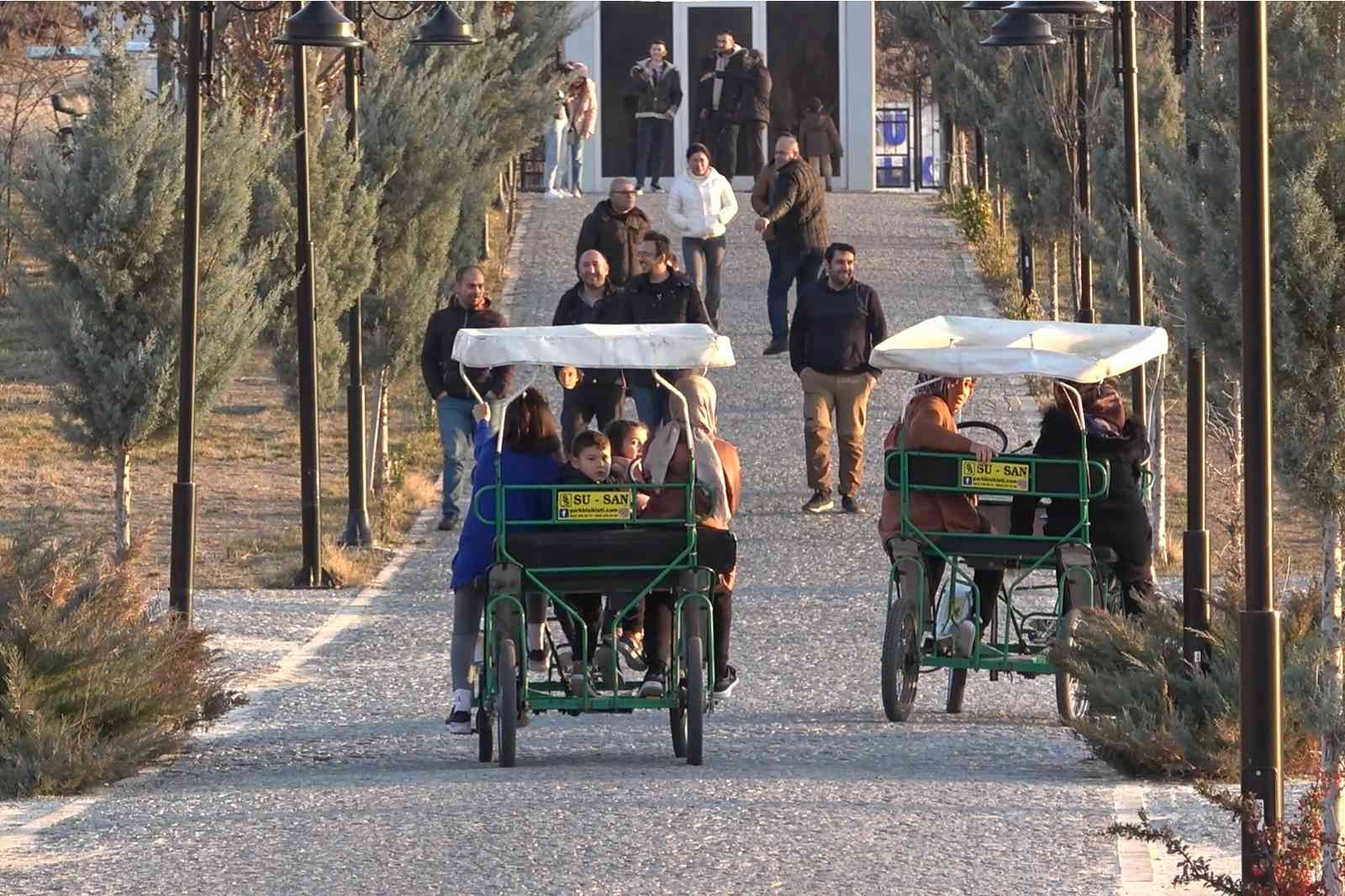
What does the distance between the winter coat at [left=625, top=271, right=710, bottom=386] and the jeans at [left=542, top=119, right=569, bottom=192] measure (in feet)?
68.9

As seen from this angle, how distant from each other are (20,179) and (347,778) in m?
7.35

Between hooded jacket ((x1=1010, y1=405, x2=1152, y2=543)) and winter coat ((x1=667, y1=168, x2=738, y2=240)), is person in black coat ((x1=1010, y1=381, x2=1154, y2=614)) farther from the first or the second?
winter coat ((x1=667, y1=168, x2=738, y2=240))

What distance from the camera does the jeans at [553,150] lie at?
38.2 m

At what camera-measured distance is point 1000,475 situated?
1099 cm

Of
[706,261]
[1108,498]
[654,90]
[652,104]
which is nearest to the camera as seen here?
[1108,498]

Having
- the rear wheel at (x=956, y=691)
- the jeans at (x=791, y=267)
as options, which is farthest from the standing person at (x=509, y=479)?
the jeans at (x=791, y=267)

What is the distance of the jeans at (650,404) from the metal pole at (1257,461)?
10.4m

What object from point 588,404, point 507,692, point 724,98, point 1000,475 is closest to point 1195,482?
point 1000,475

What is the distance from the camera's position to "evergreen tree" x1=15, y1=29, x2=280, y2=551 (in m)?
15.7

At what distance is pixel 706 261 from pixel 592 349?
1327 centimetres

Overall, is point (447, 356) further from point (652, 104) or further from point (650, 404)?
point (652, 104)

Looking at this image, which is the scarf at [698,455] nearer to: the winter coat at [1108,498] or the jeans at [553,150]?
the winter coat at [1108,498]

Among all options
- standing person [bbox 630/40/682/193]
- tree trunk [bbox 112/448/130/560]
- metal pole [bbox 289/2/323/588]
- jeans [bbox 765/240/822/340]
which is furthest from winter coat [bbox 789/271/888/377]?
standing person [bbox 630/40/682/193]

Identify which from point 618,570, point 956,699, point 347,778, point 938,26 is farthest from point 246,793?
point 938,26
